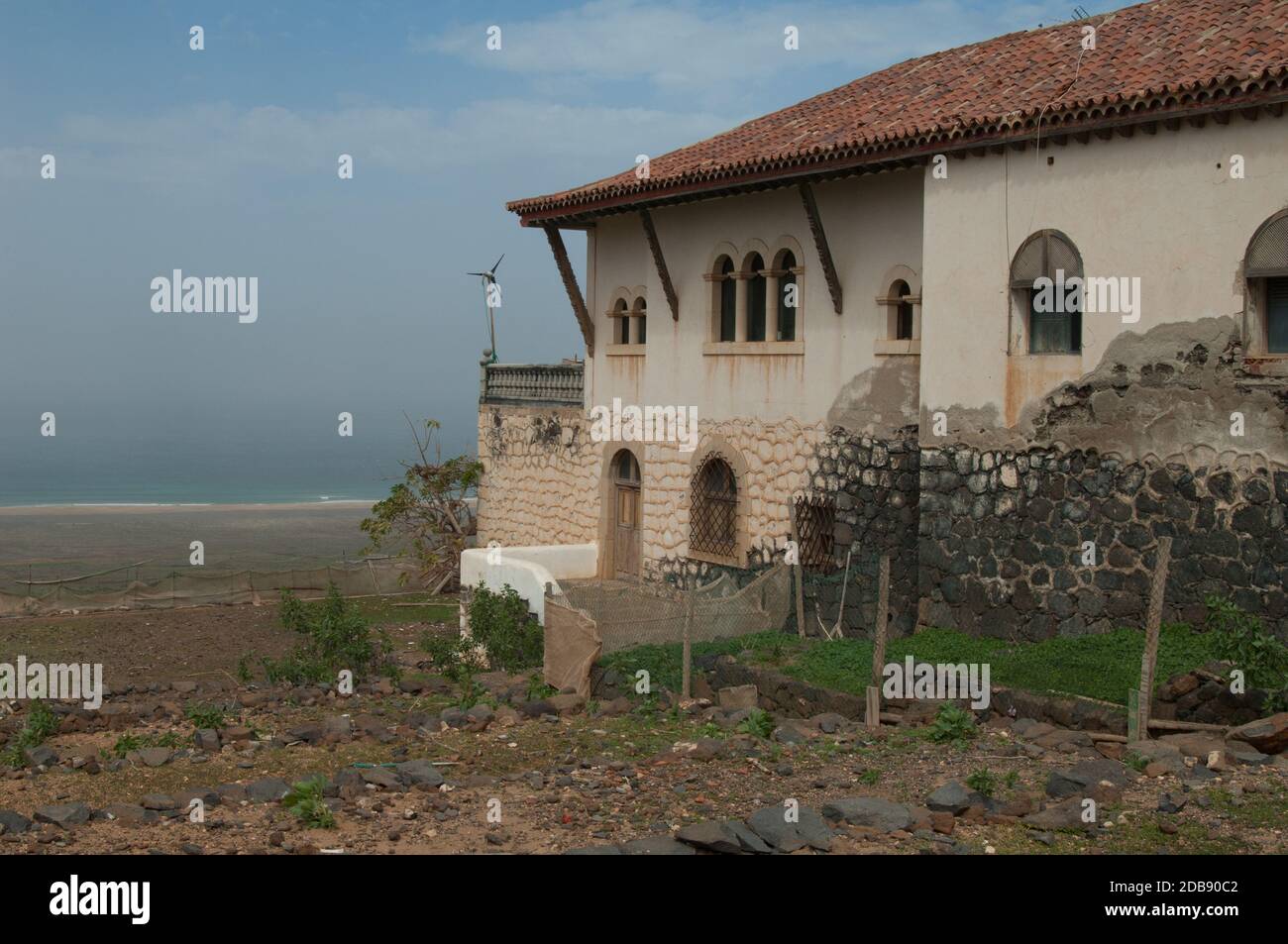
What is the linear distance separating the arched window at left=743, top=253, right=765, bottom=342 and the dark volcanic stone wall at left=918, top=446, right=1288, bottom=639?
4.93m

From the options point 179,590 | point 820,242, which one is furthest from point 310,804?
point 179,590

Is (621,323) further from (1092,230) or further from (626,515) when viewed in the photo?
(1092,230)

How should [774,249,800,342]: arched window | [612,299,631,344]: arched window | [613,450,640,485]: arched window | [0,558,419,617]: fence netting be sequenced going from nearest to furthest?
[774,249,800,342]: arched window
[613,450,640,485]: arched window
[612,299,631,344]: arched window
[0,558,419,617]: fence netting

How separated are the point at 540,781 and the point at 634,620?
16.7ft

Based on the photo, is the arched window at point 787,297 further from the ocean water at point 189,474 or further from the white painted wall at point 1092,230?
the ocean water at point 189,474

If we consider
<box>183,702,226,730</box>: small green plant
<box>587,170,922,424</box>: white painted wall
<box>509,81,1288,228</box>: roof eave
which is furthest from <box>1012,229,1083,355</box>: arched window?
<box>183,702,226,730</box>: small green plant

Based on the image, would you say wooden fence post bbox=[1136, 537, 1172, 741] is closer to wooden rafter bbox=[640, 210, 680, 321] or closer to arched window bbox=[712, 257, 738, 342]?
arched window bbox=[712, 257, 738, 342]

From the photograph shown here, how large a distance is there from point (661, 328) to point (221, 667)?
8.27 meters

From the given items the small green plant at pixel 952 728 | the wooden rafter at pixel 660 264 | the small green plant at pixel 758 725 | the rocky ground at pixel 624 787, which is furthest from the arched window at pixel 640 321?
the small green plant at pixel 952 728

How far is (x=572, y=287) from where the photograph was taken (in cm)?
2441

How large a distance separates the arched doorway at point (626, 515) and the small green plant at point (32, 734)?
34.8 ft

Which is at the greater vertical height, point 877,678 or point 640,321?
point 640,321

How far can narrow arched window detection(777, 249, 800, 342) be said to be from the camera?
20.1 meters

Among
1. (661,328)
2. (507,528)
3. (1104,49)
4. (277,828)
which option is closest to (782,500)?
(661,328)
